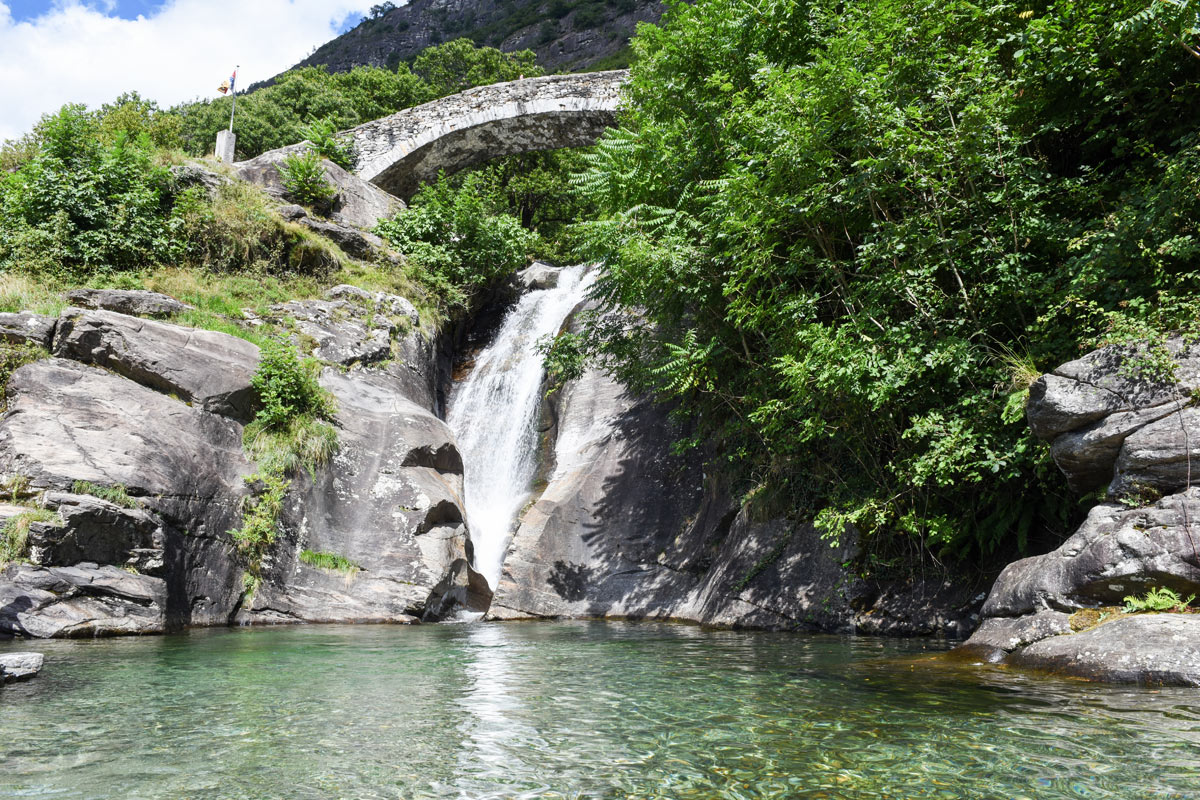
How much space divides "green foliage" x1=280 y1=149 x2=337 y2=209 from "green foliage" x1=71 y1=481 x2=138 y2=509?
12.7 metres

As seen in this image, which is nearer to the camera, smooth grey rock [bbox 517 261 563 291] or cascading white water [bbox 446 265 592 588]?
cascading white water [bbox 446 265 592 588]

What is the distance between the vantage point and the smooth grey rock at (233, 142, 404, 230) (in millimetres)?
20297

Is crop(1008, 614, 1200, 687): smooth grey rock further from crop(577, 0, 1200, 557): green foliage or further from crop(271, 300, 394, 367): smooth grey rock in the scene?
crop(271, 300, 394, 367): smooth grey rock

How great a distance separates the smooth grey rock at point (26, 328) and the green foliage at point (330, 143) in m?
13.7

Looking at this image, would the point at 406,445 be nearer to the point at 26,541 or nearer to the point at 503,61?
the point at 26,541

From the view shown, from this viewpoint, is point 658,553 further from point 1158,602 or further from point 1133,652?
point 1133,652

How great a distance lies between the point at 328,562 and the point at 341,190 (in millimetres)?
13729

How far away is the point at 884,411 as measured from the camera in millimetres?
8109

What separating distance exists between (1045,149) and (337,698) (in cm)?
904

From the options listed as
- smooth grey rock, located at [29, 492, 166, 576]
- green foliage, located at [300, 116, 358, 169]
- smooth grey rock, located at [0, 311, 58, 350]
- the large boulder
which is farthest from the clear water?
green foliage, located at [300, 116, 358, 169]

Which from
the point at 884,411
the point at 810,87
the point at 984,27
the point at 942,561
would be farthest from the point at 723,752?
the point at 984,27

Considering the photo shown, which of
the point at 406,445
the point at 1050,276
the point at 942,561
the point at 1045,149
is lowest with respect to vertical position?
the point at 942,561

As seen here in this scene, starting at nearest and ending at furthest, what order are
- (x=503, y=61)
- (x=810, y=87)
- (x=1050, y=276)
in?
1. (x=1050, y=276)
2. (x=810, y=87)
3. (x=503, y=61)

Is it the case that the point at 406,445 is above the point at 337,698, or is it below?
above
